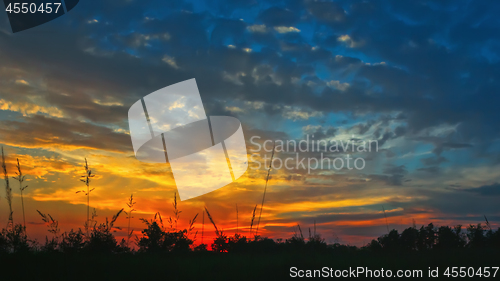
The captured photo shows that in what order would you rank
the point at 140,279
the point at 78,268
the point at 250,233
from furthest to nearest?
the point at 250,233
the point at 78,268
the point at 140,279

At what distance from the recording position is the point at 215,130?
10.2 m

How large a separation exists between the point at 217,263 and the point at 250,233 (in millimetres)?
913

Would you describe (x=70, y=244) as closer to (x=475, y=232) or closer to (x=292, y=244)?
(x=292, y=244)

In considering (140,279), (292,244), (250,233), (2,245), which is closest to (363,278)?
(250,233)

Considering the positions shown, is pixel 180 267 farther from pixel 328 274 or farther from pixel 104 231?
pixel 104 231

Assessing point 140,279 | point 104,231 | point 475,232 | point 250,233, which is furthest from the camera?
point 475,232

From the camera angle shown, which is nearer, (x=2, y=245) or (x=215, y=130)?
(x=2, y=245)

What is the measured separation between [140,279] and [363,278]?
3150mm

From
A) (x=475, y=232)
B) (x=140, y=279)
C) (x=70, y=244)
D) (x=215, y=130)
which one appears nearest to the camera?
(x=140, y=279)

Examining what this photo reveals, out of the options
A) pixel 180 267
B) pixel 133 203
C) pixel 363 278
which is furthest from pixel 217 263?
pixel 133 203

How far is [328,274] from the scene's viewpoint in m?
4.65

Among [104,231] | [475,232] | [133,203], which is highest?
[133,203]

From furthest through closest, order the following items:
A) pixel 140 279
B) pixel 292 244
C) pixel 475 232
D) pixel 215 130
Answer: pixel 475 232
pixel 215 130
pixel 292 244
pixel 140 279

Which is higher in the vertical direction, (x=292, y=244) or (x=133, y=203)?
(x=133, y=203)
